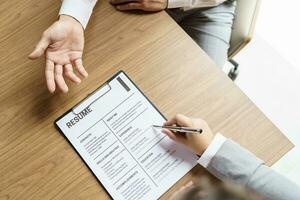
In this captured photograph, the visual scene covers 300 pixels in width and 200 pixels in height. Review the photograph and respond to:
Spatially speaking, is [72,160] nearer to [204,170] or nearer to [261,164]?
[204,170]

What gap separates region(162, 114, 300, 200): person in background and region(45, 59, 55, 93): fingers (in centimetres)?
26

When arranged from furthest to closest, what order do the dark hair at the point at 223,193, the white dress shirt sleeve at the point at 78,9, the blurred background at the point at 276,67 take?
the blurred background at the point at 276,67
the white dress shirt sleeve at the point at 78,9
the dark hair at the point at 223,193

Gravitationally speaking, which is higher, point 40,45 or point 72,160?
point 40,45

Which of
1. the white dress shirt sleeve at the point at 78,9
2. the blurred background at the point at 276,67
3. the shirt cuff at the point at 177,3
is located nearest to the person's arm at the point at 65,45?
the white dress shirt sleeve at the point at 78,9

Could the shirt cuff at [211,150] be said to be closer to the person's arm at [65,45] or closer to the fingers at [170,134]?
the fingers at [170,134]

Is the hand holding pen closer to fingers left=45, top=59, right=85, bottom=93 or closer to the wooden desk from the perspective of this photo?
the wooden desk

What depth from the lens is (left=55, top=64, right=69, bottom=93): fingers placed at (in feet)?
3.06

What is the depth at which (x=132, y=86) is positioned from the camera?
97 centimetres

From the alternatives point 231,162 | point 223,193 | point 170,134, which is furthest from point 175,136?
point 223,193

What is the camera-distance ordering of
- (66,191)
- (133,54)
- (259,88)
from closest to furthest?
1. (66,191)
2. (133,54)
3. (259,88)

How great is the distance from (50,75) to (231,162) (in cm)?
44


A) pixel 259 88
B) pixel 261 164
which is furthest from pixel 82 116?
pixel 259 88

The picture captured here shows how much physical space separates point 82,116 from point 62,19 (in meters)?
0.25

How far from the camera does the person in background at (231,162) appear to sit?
90 centimetres
